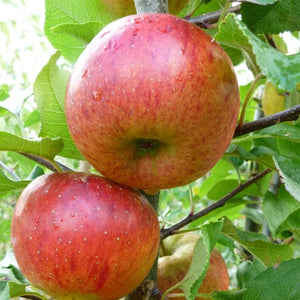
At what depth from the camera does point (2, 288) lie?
0.88 meters

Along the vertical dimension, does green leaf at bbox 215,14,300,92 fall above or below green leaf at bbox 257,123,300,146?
above

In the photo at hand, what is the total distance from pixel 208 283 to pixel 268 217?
21 cm

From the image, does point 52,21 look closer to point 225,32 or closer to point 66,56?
point 66,56

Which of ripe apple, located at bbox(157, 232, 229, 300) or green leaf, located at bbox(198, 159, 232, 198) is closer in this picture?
ripe apple, located at bbox(157, 232, 229, 300)

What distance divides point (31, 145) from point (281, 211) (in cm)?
55

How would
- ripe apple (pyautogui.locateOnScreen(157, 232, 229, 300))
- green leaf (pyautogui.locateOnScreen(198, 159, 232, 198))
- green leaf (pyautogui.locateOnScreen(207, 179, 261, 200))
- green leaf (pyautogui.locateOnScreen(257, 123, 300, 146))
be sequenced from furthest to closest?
green leaf (pyautogui.locateOnScreen(198, 159, 232, 198)) → green leaf (pyautogui.locateOnScreen(207, 179, 261, 200)) → ripe apple (pyautogui.locateOnScreen(157, 232, 229, 300)) → green leaf (pyautogui.locateOnScreen(257, 123, 300, 146))

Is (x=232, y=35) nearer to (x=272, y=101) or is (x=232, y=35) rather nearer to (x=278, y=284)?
(x=278, y=284)

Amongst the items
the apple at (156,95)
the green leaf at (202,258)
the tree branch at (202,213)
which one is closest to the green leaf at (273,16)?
the apple at (156,95)

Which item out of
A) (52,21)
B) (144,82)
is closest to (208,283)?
(144,82)

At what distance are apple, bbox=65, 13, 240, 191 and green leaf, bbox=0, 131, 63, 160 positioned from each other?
0.28 ft

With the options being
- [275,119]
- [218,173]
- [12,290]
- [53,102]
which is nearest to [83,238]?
[12,290]

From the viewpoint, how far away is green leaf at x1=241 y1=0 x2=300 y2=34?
779 millimetres

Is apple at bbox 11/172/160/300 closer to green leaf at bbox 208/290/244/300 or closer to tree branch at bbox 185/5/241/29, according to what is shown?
green leaf at bbox 208/290/244/300

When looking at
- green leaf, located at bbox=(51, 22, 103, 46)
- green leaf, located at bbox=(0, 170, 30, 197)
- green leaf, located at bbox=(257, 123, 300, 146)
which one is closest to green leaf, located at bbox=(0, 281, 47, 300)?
green leaf, located at bbox=(0, 170, 30, 197)
